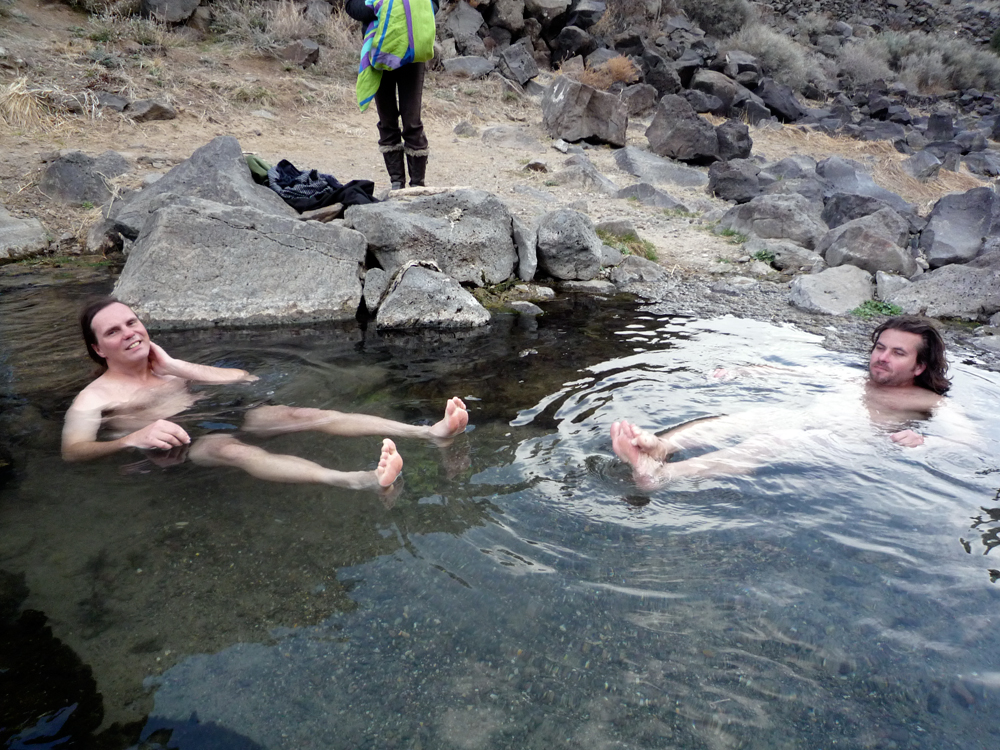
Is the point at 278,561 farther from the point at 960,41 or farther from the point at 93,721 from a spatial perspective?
the point at 960,41

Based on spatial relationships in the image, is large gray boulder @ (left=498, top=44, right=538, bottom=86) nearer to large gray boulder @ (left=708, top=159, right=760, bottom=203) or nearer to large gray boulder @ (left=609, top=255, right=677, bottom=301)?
large gray boulder @ (left=708, top=159, right=760, bottom=203)

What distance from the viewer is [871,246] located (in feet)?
23.8

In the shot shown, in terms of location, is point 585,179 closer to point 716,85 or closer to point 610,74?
point 610,74

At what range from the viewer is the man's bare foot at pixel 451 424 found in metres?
3.45

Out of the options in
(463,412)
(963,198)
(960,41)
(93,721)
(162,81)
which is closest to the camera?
(93,721)

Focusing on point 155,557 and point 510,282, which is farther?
point 510,282

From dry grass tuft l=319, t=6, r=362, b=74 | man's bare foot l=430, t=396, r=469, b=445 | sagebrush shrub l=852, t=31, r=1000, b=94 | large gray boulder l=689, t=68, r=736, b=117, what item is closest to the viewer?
man's bare foot l=430, t=396, r=469, b=445

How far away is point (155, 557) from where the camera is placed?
2.60 metres

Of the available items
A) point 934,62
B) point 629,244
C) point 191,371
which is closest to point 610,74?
point 629,244

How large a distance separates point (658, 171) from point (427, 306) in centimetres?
692

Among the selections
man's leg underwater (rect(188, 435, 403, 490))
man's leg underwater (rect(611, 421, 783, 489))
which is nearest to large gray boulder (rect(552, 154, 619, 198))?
man's leg underwater (rect(611, 421, 783, 489))

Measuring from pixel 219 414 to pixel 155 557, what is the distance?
1357 mm

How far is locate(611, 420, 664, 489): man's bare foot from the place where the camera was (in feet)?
10.4

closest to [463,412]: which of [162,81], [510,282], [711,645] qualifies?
[711,645]
